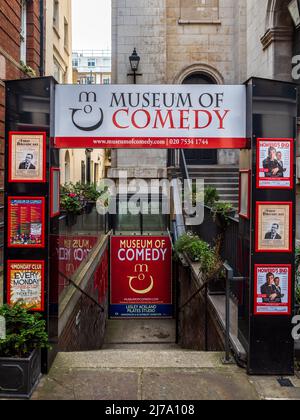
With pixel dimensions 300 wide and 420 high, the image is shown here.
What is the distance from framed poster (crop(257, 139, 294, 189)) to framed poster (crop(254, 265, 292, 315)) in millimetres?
910

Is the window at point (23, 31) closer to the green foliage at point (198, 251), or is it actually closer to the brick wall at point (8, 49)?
the brick wall at point (8, 49)

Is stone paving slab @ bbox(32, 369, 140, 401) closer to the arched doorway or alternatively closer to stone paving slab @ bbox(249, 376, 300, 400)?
stone paving slab @ bbox(249, 376, 300, 400)

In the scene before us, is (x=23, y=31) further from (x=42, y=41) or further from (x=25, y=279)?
(x=25, y=279)

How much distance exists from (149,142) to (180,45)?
51.3 ft

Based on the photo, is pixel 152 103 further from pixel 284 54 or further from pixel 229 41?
pixel 229 41

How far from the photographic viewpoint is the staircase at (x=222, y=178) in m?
14.2

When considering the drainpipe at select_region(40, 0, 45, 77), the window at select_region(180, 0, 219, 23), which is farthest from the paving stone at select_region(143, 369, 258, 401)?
the window at select_region(180, 0, 219, 23)

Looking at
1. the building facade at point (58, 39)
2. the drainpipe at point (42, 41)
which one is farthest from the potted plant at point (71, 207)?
the building facade at point (58, 39)

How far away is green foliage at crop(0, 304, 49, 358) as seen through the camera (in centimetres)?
446

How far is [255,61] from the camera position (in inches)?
516

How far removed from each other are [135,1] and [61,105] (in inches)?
616

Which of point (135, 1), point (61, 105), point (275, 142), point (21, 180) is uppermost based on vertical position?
point (135, 1)
